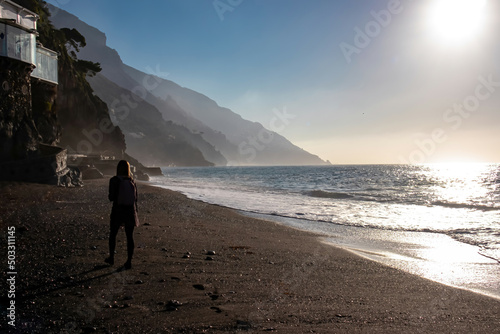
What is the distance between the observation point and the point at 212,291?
196 inches

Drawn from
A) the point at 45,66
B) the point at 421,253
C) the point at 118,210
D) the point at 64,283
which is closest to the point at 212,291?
the point at 64,283

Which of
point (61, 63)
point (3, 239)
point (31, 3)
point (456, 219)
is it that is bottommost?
point (456, 219)

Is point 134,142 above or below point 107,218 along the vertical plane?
above

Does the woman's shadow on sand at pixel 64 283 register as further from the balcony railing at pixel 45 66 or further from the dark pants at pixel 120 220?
the balcony railing at pixel 45 66

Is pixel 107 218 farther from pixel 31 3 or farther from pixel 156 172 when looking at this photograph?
pixel 156 172

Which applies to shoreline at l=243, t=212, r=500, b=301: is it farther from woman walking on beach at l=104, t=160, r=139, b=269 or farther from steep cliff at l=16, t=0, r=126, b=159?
steep cliff at l=16, t=0, r=126, b=159

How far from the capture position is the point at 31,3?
31.0 m

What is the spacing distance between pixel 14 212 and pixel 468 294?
39.5ft

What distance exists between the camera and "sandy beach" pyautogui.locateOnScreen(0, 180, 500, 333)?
3979 mm

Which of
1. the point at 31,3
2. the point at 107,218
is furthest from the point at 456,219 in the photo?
the point at 31,3

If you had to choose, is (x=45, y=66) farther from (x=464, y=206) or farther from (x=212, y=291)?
(x=464, y=206)

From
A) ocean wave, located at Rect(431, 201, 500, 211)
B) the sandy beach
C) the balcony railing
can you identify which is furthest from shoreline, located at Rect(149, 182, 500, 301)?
the balcony railing

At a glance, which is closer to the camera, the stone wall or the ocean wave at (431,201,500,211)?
the stone wall

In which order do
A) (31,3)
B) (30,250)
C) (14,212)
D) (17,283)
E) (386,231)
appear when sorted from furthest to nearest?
(31,3) → (386,231) → (14,212) → (30,250) → (17,283)
